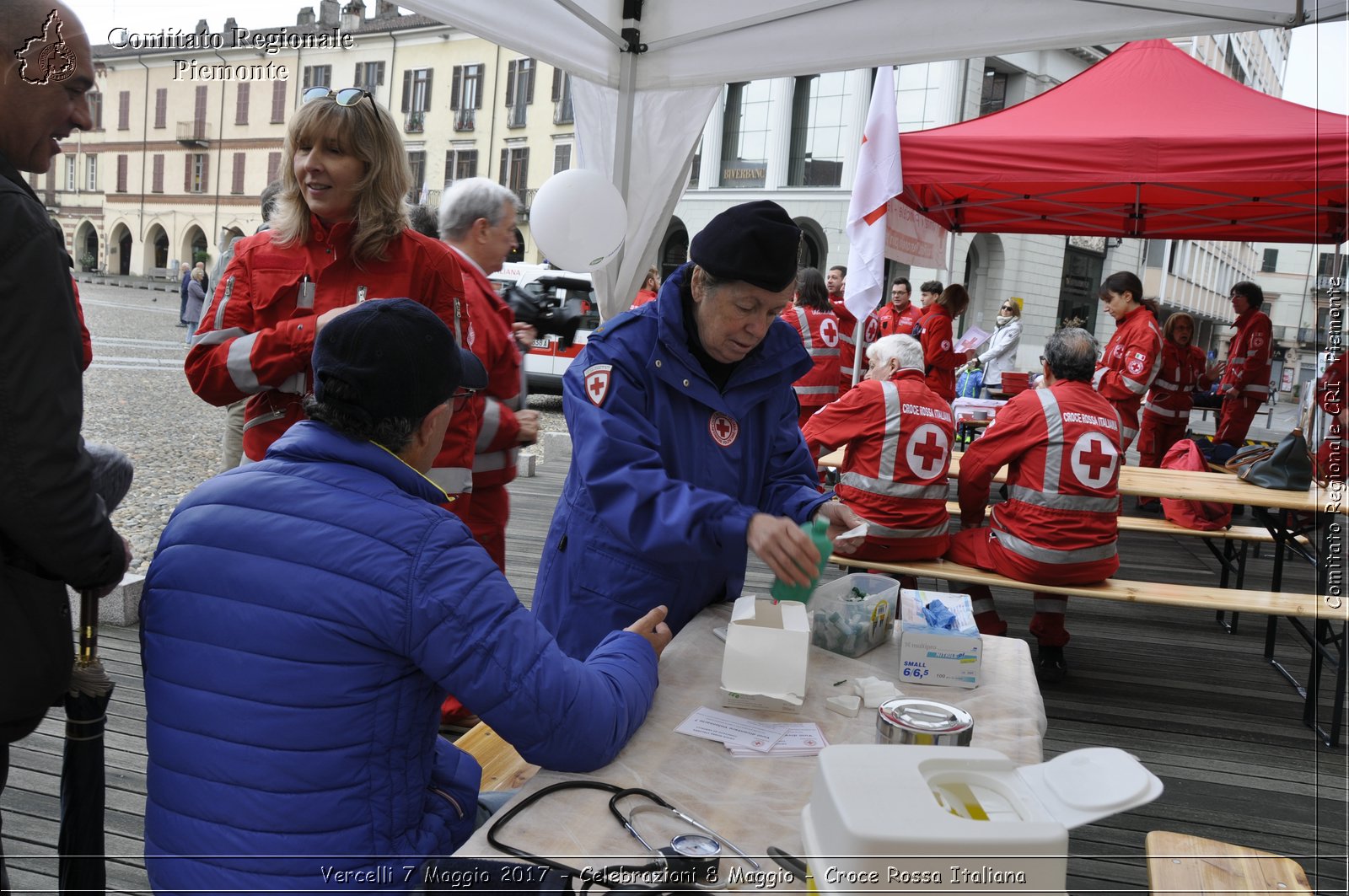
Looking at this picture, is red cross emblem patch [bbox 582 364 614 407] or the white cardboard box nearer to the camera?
the white cardboard box

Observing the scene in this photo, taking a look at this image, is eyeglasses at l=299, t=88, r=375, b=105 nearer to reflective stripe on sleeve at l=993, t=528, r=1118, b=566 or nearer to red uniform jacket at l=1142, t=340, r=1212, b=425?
reflective stripe on sleeve at l=993, t=528, r=1118, b=566

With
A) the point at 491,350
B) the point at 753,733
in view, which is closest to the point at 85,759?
the point at 753,733

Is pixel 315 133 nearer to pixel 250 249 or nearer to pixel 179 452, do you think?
pixel 250 249

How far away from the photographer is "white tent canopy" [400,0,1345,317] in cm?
318

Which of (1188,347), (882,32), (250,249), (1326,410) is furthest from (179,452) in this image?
(1188,347)

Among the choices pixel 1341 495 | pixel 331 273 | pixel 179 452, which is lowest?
pixel 179 452

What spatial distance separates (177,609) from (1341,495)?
5.32 ft

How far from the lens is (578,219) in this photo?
3.76 meters

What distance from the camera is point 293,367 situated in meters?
2.26

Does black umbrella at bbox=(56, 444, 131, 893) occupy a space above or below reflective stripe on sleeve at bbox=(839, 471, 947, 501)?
below

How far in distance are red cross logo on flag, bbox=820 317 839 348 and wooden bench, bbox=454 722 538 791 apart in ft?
19.9

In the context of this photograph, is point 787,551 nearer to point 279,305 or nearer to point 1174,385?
point 279,305

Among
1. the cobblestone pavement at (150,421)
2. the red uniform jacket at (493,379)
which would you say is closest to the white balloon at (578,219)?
the red uniform jacket at (493,379)

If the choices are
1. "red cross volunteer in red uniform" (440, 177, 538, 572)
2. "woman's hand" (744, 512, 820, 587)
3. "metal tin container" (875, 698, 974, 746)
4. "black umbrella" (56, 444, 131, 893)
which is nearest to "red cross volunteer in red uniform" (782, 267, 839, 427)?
"red cross volunteer in red uniform" (440, 177, 538, 572)
